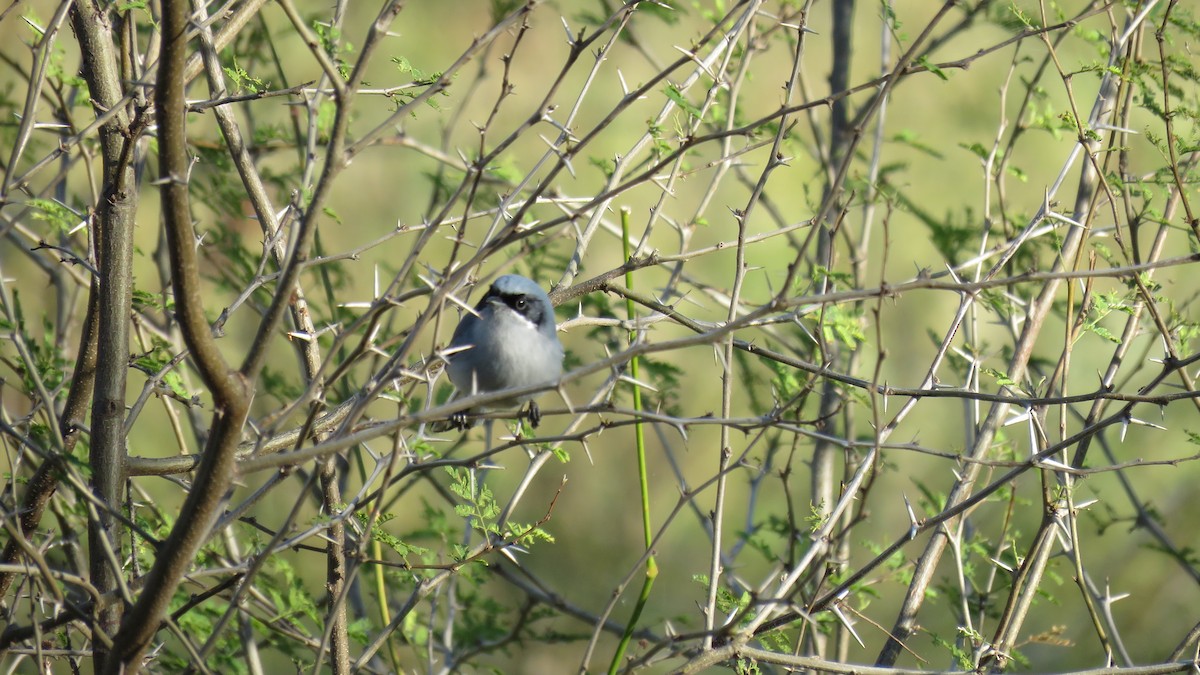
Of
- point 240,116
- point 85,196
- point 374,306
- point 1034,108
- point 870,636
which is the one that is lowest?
point 870,636

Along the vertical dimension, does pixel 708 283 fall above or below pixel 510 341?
above

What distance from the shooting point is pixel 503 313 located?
13.2 feet

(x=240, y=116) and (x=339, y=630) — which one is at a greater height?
(x=240, y=116)

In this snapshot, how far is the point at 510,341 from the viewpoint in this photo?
398cm

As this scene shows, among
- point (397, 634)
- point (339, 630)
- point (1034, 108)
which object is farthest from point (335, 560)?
point (1034, 108)

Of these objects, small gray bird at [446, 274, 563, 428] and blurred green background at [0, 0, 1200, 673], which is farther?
blurred green background at [0, 0, 1200, 673]

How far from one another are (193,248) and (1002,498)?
10.7 ft

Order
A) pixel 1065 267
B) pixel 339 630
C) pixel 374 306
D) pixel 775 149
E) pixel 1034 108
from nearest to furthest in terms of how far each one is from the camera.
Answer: pixel 374 306
pixel 775 149
pixel 339 630
pixel 1065 267
pixel 1034 108

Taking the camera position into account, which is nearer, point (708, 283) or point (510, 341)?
point (510, 341)

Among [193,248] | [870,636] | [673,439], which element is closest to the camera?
[193,248]

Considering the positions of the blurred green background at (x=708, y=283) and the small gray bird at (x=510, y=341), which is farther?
the blurred green background at (x=708, y=283)

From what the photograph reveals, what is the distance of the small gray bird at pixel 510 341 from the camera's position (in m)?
3.98

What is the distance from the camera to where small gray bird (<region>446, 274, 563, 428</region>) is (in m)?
3.98

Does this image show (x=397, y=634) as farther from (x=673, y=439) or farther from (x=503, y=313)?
(x=673, y=439)
